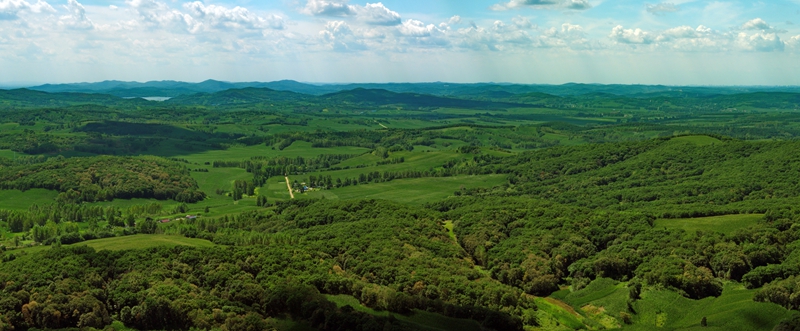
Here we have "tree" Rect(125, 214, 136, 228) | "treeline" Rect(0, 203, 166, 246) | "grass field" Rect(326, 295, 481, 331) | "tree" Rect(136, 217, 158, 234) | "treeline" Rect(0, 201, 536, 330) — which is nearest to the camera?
"treeline" Rect(0, 201, 536, 330)

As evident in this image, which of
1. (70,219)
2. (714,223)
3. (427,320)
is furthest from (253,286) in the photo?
(70,219)

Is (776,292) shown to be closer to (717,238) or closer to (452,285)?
(717,238)

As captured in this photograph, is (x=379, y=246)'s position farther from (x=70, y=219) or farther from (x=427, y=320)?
(x=70, y=219)

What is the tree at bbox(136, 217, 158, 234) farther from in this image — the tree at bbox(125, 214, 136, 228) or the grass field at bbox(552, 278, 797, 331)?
the grass field at bbox(552, 278, 797, 331)

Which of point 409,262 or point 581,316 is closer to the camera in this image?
point 581,316

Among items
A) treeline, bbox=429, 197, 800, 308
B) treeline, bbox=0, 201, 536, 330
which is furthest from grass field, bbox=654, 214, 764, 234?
treeline, bbox=0, 201, 536, 330

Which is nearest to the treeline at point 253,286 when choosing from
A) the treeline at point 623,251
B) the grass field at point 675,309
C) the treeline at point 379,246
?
the treeline at point 379,246

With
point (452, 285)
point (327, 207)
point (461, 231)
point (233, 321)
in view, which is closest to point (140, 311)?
point (233, 321)
